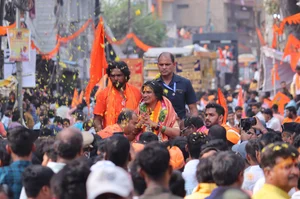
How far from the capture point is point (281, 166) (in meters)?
6.27

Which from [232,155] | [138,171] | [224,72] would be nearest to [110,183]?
[138,171]

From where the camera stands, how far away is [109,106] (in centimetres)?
1105

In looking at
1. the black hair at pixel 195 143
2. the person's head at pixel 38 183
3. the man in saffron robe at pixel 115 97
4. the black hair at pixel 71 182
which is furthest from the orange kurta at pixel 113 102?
the black hair at pixel 71 182

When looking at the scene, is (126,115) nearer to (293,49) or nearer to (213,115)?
(213,115)

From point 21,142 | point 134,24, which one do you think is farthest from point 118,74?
point 134,24

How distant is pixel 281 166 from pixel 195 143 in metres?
2.45

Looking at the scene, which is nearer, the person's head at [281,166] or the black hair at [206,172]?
the person's head at [281,166]

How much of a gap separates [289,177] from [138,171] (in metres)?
1.00

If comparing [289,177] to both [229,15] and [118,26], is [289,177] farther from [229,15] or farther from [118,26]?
[229,15]

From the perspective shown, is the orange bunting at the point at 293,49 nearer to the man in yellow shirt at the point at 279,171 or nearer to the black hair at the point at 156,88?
the black hair at the point at 156,88

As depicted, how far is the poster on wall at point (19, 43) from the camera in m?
17.9

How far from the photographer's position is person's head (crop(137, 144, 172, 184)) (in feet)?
19.6

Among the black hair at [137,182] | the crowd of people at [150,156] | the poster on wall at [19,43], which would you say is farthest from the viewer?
the poster on wall at [19,43]

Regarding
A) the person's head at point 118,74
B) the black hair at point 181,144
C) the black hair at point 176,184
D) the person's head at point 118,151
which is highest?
the person's head at point 118,74
